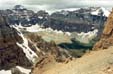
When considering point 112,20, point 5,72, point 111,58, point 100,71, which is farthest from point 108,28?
point 5,72

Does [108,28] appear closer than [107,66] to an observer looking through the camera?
No

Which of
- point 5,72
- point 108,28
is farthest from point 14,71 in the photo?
point 108,28

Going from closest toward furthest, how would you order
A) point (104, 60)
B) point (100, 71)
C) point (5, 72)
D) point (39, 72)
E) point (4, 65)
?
1. point (100, 71)
2. point (104, 60)
3. point (39, 72)
4. point (5, 72)
5. point (4, 65)

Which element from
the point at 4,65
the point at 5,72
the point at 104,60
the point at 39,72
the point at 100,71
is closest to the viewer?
the point at 100,71

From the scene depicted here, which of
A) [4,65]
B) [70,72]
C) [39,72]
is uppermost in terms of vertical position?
[70,72]

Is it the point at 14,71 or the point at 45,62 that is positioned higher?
the point at 45,62

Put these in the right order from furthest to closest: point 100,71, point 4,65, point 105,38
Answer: point 4,65
point 105,38
point 100,71

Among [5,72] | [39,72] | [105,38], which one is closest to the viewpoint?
[39,72]

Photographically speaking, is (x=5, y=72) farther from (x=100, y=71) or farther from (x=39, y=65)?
(x=100, y=71)

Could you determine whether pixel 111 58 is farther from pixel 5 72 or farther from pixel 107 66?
pixel 5 72
